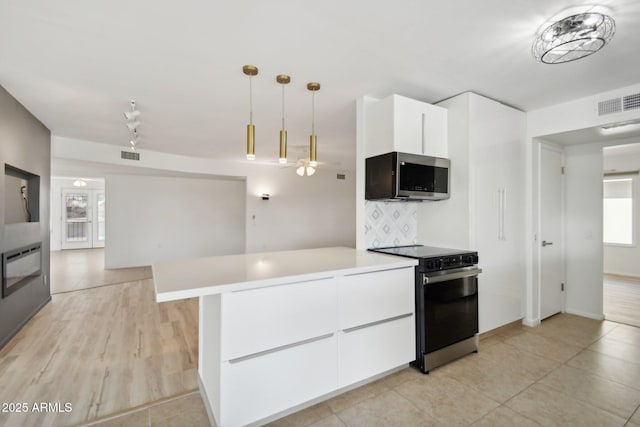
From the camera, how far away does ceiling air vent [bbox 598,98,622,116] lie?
2.82 m

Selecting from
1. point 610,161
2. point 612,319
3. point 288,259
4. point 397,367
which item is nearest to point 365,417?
point 397,367

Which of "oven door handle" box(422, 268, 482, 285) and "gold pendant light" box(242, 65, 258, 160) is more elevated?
A: "gold pendant light" box(242, 65, 258, 160)

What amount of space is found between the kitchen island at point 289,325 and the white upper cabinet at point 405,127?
3.57 ft

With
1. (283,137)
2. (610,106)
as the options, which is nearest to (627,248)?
(610,106)

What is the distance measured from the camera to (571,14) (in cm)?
177

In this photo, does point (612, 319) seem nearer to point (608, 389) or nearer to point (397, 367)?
point (608, 389)

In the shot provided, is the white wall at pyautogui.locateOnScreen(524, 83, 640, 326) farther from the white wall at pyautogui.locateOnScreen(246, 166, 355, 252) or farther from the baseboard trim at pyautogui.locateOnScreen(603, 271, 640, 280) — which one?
the white wall at pyautogui.locateOnScreen(246, 166, 355, 252)

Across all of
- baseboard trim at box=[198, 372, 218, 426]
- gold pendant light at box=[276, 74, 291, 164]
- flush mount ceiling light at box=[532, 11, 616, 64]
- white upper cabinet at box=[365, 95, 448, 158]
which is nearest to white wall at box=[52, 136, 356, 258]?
gold pendant light at box=[276, 74, 291, 164]

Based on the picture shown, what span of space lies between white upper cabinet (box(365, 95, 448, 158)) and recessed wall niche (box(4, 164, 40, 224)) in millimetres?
3731

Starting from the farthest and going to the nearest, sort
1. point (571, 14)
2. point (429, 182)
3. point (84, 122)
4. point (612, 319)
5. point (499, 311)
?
1. point (84, 122)
2. point (612, 319)
3. point (499, 311)
4. point (429, 182)
5. point (571, 14)

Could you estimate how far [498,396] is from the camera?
2066 mm

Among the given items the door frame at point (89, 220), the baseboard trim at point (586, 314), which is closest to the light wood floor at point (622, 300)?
the baseboard trim at point (586, 314)

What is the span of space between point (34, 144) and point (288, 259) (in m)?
3.76

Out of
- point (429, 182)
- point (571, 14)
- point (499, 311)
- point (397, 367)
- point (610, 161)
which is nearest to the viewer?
point (571, 14)
